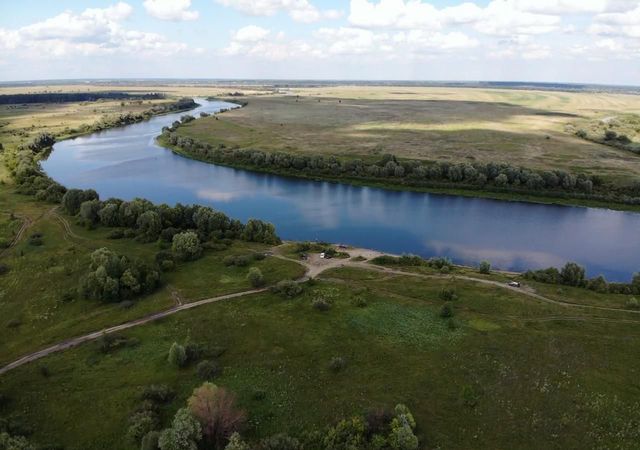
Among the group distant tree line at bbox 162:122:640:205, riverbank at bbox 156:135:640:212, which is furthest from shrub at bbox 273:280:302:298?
distant tree line at bbox 162:122:640:205

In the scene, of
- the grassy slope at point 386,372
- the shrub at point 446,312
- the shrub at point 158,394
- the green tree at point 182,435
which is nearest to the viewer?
the green tree at point 182,435

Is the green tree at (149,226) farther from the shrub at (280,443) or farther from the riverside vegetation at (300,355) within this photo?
the shrub at (280,443)

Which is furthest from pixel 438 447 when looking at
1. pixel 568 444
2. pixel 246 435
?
pixel 246 435

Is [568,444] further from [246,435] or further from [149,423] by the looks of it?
[149,423]

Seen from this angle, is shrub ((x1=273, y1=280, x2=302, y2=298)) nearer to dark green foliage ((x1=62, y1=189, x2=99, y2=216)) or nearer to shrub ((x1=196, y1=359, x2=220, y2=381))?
shrub ((x1=196, y1=359, x2=220, y2=381))

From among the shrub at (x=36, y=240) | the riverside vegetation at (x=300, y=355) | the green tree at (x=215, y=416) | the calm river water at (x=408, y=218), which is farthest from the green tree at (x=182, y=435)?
the shrub at (x=36, y=240)

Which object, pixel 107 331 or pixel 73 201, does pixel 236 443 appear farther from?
pixel 73 201

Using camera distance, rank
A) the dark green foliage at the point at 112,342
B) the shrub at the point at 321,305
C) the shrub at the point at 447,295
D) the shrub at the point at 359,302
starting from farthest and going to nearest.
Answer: the shrub at the point at 447,295 → the shrub at the point at 359,302 → the shrub at the point at 321,305 → the dark green foliage at the point at 112,342
